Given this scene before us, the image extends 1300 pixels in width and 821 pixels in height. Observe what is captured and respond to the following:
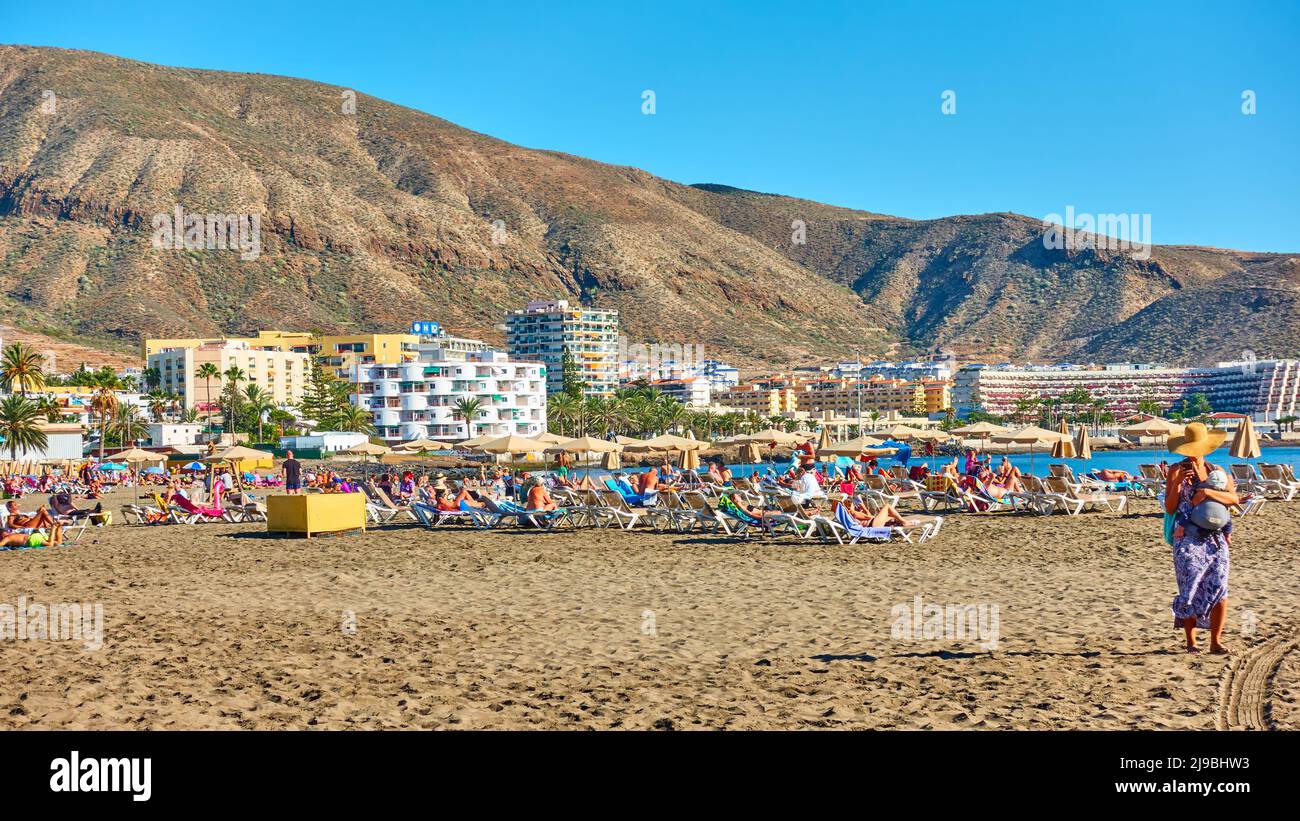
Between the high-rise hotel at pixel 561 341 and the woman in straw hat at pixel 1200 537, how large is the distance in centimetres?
12341

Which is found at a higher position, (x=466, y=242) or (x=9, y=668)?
(x=466, y=242)

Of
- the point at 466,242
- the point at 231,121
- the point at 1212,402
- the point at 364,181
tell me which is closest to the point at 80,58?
the point at 231,121

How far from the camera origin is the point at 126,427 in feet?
242

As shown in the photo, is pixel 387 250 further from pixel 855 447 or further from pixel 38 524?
pixel 38 524

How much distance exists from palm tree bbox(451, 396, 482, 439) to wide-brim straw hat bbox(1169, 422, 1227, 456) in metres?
83.4

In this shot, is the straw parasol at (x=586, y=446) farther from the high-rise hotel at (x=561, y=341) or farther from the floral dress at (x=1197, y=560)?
the high-rise hotel at (x=561, y=341)

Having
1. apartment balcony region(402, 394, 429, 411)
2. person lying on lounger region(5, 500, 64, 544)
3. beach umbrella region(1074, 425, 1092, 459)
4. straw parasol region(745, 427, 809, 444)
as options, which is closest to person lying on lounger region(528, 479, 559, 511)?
person lying on lounger region(5, 500, 64, 544)

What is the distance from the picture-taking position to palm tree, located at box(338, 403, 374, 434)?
8700 cm

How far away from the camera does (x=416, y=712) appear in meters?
5.73

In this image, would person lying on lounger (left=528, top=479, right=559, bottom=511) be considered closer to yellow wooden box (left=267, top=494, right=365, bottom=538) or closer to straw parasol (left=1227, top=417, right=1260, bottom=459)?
yellow wooden box (left=267, top=494, right=365, bottom=538)

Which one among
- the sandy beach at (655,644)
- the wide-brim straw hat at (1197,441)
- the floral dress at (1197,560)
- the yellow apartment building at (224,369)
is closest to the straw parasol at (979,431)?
the sandy beach at (655,644)

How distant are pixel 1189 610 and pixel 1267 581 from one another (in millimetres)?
3882

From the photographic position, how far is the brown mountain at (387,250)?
127688 millimetres
